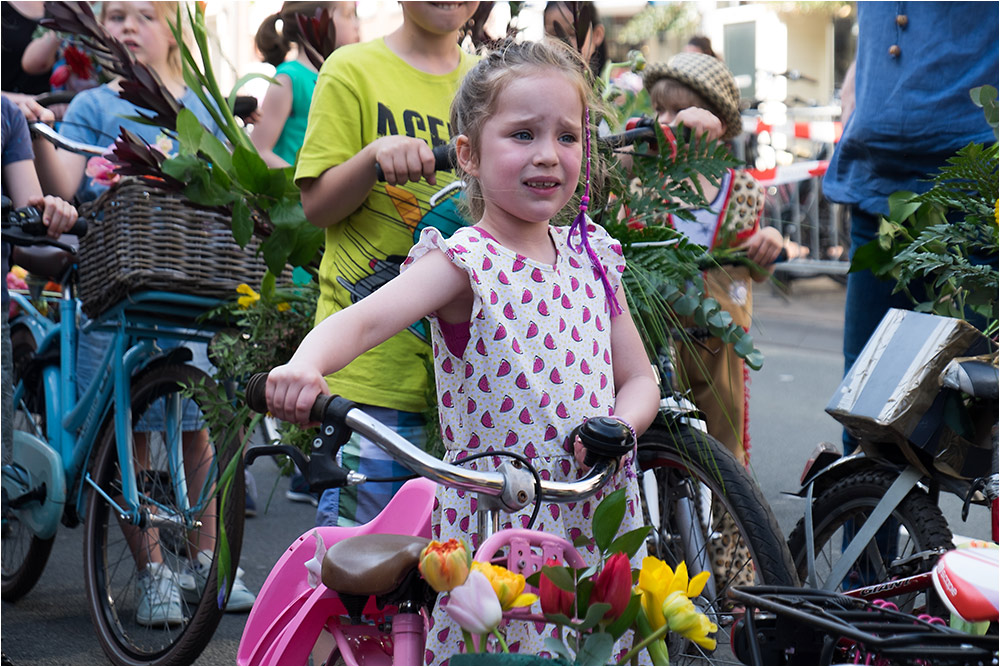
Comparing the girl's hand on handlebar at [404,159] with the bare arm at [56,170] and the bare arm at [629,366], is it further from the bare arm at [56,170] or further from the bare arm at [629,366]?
the bare arm at [56,170]

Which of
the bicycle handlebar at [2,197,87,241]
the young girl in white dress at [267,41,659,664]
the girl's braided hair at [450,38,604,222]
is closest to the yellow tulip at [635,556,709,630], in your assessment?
the young girl in white dress at [267,41,659,664]

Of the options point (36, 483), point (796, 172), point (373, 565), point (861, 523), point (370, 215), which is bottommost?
point (796, 172)

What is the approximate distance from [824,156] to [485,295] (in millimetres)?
11093

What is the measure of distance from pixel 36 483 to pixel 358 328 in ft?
7.92

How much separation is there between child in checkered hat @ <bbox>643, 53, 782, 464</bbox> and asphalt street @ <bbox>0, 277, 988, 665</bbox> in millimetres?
201

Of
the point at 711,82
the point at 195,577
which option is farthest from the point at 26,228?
the point at 711,82

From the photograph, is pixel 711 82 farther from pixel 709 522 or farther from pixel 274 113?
pixel 274 113

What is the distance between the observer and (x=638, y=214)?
2705mm

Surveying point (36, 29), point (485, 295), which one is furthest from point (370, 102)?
point (36, 29)

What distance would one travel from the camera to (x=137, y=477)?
3643 millimetres

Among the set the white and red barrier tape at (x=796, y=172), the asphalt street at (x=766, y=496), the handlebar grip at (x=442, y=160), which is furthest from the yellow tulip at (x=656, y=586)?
the white and red barrier tape at (x=796, y=172)

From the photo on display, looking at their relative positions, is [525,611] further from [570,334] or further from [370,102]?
[370,102]

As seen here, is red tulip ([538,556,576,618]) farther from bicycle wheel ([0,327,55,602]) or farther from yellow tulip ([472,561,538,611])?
bicycle wheel ([0,327,55,602])

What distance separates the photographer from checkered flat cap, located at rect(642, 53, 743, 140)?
3.79m
